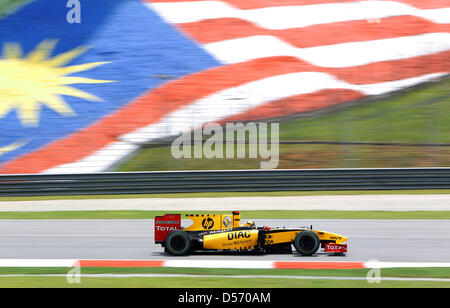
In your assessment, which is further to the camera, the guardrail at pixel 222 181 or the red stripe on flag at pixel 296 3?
the red stripe on flag at pixel 296 3

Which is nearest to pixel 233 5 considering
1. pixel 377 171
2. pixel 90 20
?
pixel 90 20

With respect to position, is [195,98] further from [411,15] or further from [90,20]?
[411,15]

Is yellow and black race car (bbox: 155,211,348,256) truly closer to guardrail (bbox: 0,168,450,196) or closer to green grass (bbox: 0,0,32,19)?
guardrail (bbox: 0,168,450,196)

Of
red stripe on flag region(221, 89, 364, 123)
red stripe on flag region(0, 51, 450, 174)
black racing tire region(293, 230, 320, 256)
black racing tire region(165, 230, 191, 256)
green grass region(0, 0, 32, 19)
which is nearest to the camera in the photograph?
black racing tire region(293, 230, 320, 256)

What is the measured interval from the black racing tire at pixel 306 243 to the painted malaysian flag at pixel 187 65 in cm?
992

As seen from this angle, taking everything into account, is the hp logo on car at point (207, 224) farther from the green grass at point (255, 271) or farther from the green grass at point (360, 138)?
the green grass at point (360, 138)

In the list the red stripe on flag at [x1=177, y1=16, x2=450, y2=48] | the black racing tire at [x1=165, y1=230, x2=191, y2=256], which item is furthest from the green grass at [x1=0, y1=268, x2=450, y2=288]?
the red stripe on flag at [x1=177, y1=16, x2=450, y2=48]

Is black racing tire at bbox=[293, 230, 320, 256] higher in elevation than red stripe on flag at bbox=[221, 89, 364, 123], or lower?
lower

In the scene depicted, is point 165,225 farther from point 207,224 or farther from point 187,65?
point 187,65

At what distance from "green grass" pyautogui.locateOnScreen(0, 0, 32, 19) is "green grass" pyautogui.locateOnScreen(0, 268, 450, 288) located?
730 inches

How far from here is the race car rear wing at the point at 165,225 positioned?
659 centimetres

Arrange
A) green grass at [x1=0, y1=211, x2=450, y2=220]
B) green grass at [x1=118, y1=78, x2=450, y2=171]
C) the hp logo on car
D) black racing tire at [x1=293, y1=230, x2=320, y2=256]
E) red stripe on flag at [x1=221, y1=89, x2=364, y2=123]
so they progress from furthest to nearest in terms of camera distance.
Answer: red stripe on flag at [x1=221, y1=89, x2=364, y2=123] → green grass at [x1=118, y1=78, x2=450, y2=171] → green grass at [x1=0, y1=211, x2=450, y2=220] → the hp logo on car → black racing tire at [x1=293, y1=230, x2=320, y2=256]

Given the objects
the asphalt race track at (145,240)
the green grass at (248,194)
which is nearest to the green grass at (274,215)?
the asphalt race track at (145,240)

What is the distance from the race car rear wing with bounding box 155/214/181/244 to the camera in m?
6.59
